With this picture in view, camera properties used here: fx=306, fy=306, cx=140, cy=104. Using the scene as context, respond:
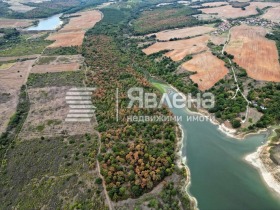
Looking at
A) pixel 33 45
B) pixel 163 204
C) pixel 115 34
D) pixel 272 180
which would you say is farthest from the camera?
pixel 115 34

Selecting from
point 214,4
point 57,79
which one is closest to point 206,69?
point 57,79

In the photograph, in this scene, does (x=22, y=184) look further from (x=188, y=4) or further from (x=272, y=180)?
(x=188, y=4)

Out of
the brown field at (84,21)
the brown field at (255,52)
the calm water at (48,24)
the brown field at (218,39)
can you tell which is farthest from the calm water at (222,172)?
the calm water at (48,24)

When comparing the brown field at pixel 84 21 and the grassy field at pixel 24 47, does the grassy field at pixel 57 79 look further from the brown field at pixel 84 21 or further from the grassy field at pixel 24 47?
the brown field at pixel 84 21

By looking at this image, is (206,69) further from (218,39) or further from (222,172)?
A: (222,172)

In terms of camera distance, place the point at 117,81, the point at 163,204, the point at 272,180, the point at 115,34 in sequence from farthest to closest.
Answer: the point at 115,34
the point at 117,81
the point at 272,180
the point at 163,204

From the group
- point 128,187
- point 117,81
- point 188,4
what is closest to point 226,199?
point 128,187

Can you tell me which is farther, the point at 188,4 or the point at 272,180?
the point at 188,4
